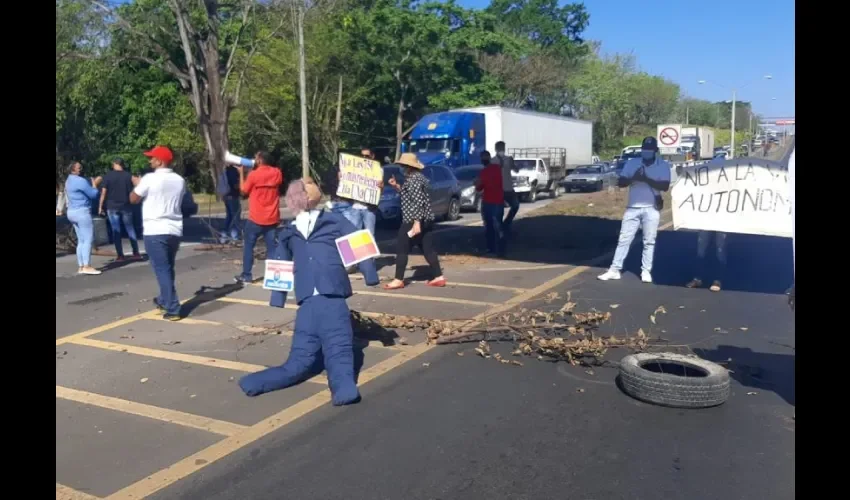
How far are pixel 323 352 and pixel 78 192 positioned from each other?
783 cm

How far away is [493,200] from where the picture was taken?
12.7 meters

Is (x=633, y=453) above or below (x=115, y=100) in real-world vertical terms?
below

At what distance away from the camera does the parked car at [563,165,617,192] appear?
3756 centimetres

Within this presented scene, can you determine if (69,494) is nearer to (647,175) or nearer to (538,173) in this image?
(647,175)

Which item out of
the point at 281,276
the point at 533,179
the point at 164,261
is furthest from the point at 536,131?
the point at 281,276

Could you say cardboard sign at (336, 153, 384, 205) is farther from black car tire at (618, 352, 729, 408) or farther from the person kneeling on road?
black car tire at (618, 352, 729, 408)

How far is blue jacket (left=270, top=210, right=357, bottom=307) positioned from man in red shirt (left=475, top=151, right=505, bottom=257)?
6578 millimetres

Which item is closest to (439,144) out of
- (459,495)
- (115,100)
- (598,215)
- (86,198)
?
(598,215)

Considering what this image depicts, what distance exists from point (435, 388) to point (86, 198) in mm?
8296

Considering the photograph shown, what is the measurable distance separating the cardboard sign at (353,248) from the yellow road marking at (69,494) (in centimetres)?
240

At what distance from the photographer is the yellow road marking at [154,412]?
5484mm

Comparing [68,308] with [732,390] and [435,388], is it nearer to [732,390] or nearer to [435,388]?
[435,388]

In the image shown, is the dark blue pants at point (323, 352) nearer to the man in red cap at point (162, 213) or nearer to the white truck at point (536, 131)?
the man in red cap at point (162, 213)
